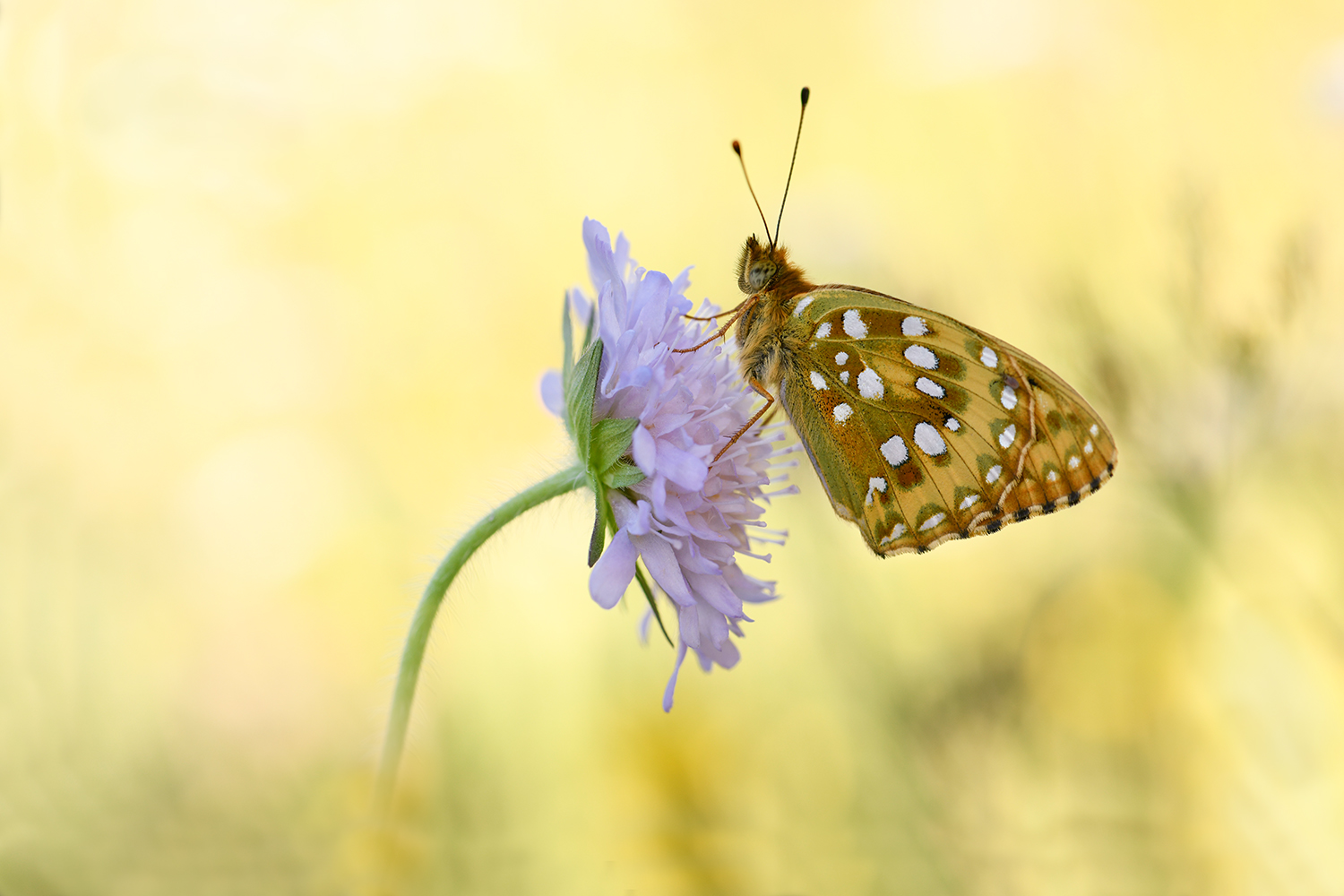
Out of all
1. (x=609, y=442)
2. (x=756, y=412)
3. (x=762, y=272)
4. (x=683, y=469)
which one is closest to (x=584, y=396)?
(x=609, y=442)

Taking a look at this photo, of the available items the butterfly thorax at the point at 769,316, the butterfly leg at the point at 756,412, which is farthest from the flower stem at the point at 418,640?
the butterfly thorax at the point at 769,316

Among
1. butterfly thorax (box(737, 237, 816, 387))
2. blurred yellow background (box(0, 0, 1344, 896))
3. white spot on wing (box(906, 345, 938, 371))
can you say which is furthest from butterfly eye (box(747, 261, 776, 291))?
blurred yellow background (box(0, 0, 1344, 896))

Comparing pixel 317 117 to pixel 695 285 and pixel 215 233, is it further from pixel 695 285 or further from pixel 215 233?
pixel 695 285

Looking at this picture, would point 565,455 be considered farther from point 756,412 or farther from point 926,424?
point 926,424

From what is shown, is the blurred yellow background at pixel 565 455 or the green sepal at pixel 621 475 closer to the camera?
the green sepal at pixel 621 475

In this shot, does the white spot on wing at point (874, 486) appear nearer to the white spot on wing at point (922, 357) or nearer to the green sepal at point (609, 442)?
the white spot on wing at point (922, 357)

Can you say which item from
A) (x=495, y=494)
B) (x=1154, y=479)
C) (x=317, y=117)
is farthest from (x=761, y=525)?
(x=317, y=117)

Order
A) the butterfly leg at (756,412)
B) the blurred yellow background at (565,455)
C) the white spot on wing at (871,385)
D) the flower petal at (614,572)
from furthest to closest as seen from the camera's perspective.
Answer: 1. the blurred yellow background at (565,455)
2. the white spot on wing at (871,385)
3. the butterfly leg at (756,412)
4. the flower petal at (614,572)

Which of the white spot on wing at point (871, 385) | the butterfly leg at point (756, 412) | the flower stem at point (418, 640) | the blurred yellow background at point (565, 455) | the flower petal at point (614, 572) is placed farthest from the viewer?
the blurred yellow background at point (565, 455)
